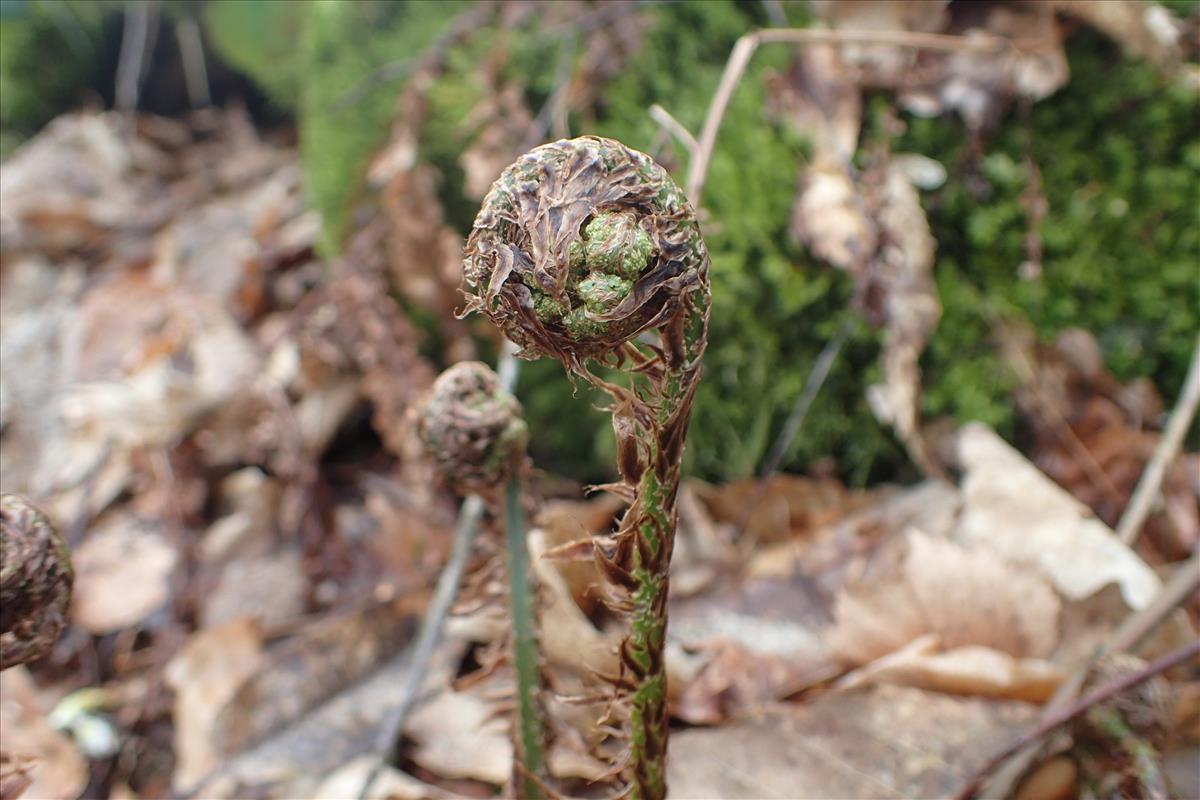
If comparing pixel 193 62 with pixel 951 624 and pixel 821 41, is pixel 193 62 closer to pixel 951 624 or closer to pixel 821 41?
pixel 821 41

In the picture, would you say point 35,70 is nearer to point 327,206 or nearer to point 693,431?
point 327,206

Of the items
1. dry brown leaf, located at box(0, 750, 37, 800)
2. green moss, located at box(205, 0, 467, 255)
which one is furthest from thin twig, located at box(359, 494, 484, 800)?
green moss, located at box(205, 0, 467, 255)

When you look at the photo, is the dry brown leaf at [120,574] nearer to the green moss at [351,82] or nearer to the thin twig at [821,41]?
the green moss at [351,82]

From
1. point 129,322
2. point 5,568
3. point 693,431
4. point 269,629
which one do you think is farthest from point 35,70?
point 5,568

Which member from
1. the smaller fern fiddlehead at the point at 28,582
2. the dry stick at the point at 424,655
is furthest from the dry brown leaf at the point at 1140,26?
the smaller fern fiddlehead at the point at 28,582

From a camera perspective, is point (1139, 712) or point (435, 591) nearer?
point (1139, 712)

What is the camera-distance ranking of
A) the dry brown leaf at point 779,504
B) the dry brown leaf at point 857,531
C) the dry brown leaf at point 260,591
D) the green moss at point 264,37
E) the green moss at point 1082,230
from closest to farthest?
the dry brown leaf at point 857,531 → the green moss at point 1082,230 → the dry brown leaf at point 779,504 → the dry brown leaf at point 260,591 → the green moss at point 264,37

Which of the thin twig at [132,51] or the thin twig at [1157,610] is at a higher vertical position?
the thin twig at [132,51]

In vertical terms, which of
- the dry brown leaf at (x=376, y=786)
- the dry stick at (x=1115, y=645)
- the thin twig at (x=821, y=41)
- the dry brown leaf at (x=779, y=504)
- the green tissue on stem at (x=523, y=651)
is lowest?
the dry brown leaf at (x=779, y=504)

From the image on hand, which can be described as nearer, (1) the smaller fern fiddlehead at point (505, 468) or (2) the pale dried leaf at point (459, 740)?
(1) the smaller fern fiddlehead at point (505, 468)
